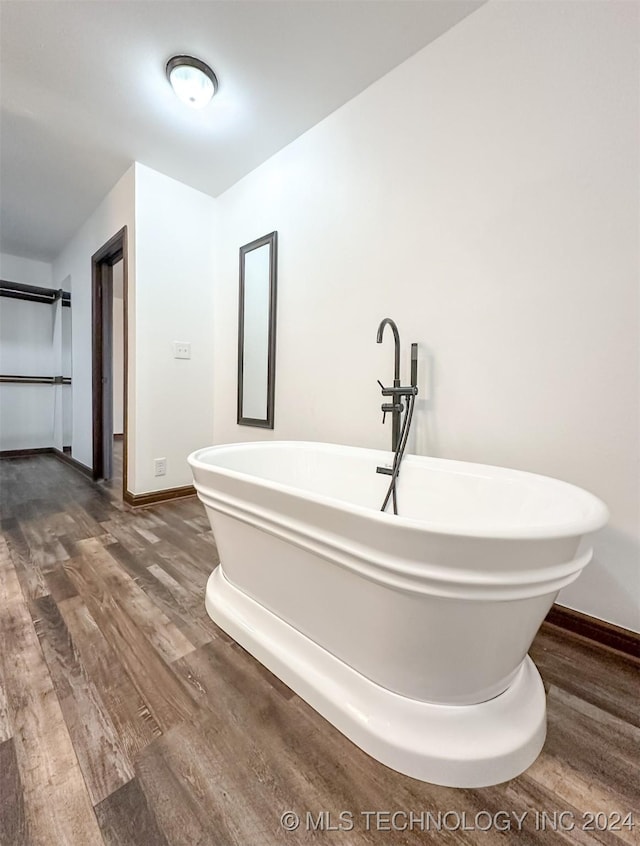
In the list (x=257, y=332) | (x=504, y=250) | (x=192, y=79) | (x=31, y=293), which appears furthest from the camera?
(x=31, y=293)

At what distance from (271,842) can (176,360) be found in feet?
8.14

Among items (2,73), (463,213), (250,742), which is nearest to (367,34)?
(463,213)

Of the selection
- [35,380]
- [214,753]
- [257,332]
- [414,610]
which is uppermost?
[257,332]

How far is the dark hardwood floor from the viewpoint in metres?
0.63

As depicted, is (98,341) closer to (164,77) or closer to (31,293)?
(31,293)

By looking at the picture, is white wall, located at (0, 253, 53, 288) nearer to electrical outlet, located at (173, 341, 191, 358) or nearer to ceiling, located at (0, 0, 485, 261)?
ceiling, located at (0, 0, 485, 261)

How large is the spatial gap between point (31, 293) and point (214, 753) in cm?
497

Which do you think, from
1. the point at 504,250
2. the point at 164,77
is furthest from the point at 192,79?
the point at 504,250

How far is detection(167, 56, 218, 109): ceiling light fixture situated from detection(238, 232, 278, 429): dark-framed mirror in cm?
72

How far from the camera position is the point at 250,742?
782mm

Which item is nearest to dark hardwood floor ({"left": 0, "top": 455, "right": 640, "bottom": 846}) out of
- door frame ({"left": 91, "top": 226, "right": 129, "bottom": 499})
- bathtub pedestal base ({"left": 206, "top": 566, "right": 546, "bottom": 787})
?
bathtub pedestal base ({"left": 206, "top": 566, "right": 546, "bottom": 787})

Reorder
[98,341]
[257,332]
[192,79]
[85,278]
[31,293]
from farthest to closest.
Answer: [31,293] → [85,278] → [98,341] → [257,332] → [192,79]

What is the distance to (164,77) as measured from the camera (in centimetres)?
164

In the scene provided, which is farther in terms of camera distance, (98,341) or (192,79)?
(98,341)
